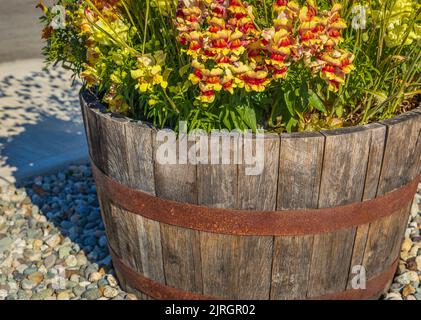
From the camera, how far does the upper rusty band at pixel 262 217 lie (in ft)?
6.20

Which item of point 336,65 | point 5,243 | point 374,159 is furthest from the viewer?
point 5,243

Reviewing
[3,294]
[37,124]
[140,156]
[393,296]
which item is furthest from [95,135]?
[37,124]

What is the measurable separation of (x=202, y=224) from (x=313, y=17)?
81 centimetres

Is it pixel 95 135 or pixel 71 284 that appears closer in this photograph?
pixel 95 135

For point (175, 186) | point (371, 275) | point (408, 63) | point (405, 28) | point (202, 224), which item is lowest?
point (371, 275)

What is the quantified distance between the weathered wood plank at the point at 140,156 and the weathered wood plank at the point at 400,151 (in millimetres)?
825

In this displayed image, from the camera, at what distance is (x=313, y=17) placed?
1.56 metres

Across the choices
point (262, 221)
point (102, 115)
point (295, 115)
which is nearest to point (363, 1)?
point (295, 115)

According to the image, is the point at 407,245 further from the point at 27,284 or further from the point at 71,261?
the point at 27,284

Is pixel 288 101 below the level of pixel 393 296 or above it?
above

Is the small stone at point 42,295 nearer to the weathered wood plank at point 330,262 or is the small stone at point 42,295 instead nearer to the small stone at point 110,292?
the small stone at point 110,292

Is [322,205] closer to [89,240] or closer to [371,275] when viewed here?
[371,275]

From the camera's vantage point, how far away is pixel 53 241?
286 centimetres

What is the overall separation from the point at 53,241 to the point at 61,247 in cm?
8
